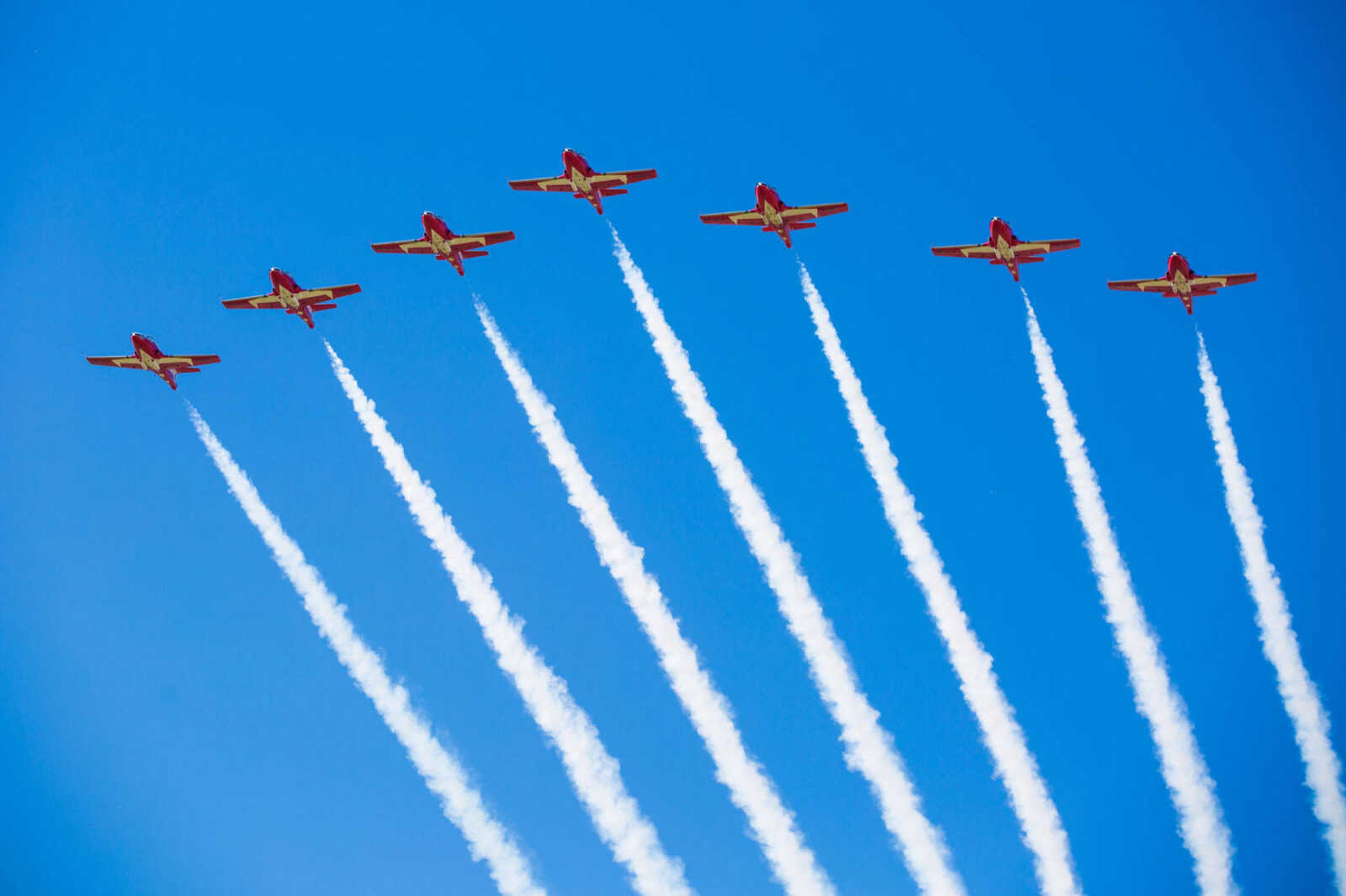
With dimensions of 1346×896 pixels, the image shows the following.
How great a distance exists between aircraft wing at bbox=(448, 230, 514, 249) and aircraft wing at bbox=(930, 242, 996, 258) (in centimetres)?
1830

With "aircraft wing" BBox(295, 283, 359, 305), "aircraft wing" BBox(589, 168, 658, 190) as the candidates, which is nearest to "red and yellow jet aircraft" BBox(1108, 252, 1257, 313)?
"aircraft wing" BBox(589, 168, 658, 190)

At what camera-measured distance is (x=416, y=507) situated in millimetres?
39656

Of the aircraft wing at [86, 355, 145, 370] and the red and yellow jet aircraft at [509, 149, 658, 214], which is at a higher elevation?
the red and yellow jet aircraft at [509, 149, 658, 214]

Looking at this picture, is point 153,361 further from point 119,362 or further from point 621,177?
point 621,177

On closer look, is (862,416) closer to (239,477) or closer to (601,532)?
(601,532)

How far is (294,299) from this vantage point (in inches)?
1515

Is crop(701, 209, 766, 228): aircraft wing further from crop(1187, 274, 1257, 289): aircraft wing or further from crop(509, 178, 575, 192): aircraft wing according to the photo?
crop(1187, 274, 1257, 289): aircraft wing

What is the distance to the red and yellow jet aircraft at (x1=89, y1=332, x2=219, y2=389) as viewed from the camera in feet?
130

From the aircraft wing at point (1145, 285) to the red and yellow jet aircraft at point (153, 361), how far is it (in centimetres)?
4008

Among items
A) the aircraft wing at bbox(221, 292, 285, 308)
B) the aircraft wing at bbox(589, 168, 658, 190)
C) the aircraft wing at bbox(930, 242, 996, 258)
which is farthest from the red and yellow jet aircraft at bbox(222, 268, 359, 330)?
the aircraft wing at bbox(930, 242, 996, 258)

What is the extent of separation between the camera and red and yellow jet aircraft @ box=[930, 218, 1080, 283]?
37.8m

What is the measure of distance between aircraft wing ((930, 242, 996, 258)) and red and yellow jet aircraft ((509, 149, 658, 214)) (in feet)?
42.1

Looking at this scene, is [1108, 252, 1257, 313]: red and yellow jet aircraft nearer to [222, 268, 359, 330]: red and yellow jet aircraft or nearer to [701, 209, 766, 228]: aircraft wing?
[701, 209, 766, 228]: aircraft wing

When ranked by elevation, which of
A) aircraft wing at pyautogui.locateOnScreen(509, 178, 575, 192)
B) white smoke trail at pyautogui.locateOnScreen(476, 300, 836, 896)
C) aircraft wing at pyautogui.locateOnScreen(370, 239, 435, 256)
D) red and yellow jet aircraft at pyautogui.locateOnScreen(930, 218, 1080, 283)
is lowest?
white smoke trail at pyautogui.locateOnScreen(476, 300, 836, 896)
